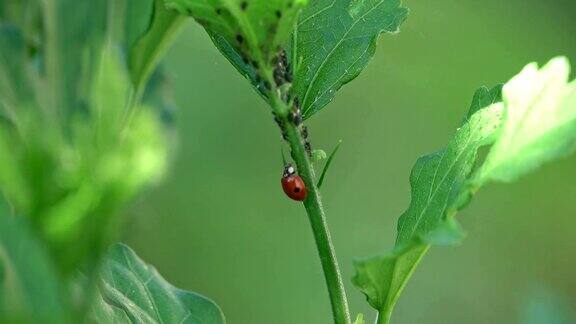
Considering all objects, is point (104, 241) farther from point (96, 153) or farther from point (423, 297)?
point (423, 297)

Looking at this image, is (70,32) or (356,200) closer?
(70,32)

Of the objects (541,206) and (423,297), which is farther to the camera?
(541,206)

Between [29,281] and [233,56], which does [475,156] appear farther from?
[29,281]

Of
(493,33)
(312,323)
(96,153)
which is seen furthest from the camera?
(493,33)

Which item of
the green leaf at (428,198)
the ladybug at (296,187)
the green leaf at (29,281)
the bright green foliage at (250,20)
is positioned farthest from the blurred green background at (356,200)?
the green leaf at (29,281)

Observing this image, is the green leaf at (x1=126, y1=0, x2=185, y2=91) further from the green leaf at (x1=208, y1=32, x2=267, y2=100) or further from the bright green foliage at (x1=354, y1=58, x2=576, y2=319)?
the bright green foliage at (x1=354, y1=58, x2=576, y2=319)

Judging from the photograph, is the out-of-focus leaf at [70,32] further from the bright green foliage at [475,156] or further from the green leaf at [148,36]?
the bright green foliage at [475,156]

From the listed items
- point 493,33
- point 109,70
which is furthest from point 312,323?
point 109,70

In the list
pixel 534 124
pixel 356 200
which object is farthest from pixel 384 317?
pixel 356 200
